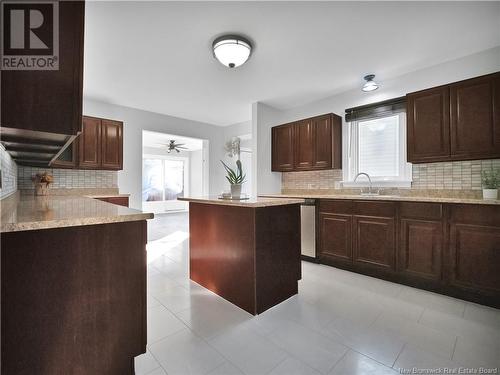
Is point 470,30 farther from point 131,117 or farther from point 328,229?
point 131,117

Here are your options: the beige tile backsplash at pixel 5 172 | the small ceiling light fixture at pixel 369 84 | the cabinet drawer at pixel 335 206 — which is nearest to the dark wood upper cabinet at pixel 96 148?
the beige tile backsplash at pixel 5 172

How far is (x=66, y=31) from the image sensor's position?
1051 mm

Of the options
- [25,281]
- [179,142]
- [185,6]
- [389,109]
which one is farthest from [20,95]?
[179,142]

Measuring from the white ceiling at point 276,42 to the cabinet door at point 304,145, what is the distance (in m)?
0.54

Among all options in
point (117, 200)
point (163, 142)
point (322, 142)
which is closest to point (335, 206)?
point (322, 142)

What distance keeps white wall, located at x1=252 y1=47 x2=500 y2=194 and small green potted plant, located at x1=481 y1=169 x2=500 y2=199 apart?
111 cm

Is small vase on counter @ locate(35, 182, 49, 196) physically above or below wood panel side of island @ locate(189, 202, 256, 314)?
above

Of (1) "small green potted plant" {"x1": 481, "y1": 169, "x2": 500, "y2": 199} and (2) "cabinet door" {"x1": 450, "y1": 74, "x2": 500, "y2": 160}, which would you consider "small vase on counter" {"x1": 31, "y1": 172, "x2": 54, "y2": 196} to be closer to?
(2) "cabinet door" {"x1": 450, "y1": 74, "x2": 500, "y2": 160}

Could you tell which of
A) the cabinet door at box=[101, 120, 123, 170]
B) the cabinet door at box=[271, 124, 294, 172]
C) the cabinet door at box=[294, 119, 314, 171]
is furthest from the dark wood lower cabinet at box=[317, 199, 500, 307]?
the cabinet door at box=[101, 120, 123, 170]

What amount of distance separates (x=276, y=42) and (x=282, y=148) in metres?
1.95

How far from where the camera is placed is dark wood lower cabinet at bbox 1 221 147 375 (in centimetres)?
89

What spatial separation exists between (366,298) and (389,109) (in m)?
2.50

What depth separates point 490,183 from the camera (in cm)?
238

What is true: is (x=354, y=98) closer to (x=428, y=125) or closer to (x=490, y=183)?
(x=428, y=125)
